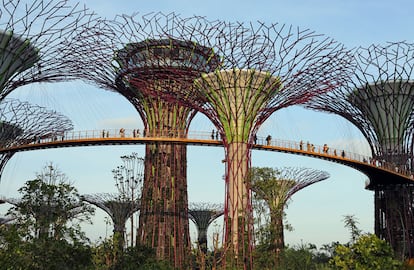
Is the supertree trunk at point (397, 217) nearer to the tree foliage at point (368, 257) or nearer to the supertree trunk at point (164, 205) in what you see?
the supertree trunk at point (164, 205)

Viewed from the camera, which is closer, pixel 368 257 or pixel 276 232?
pixel 368 257

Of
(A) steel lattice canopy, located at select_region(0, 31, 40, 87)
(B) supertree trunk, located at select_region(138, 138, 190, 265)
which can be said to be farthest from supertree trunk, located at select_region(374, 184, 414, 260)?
(A) steel lattice canopy, located at select_region(0, 31, 40, 87)

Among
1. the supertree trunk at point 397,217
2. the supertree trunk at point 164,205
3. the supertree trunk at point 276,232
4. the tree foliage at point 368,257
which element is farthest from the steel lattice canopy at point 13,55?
the supertree trunk at point 397,217

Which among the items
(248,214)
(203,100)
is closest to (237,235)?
(248,214)

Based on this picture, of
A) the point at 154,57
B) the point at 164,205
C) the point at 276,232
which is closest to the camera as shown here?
the point at 276,232

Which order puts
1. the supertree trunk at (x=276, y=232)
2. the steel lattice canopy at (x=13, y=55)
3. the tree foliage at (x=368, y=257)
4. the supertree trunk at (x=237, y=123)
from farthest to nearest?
1. the supertree trunk at (x=276, y=232)
2. the steel lattice canopy at (x=13, y=55)
3. the supertree trunk at (x=237, y=123)
4. the tree foliage at (x=368, y=257)

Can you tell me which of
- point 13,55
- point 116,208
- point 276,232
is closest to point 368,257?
point 276,232

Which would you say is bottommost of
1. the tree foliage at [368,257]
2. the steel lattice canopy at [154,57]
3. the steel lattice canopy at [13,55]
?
the tree foliage at [368,257]

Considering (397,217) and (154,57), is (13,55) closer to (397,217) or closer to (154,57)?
(154,57)

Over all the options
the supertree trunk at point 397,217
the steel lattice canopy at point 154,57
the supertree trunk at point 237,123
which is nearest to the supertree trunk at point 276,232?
the supertree trunk at point 237,123

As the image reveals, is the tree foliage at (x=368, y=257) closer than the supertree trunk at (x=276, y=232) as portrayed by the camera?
Yes

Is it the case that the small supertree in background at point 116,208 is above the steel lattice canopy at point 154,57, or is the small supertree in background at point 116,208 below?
below

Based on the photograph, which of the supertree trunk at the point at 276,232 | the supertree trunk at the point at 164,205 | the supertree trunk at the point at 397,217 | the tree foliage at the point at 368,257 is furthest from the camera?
the supertree trunk at the point at 397,217

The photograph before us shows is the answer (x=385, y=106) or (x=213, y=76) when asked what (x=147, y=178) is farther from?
(x=385, y=106)
